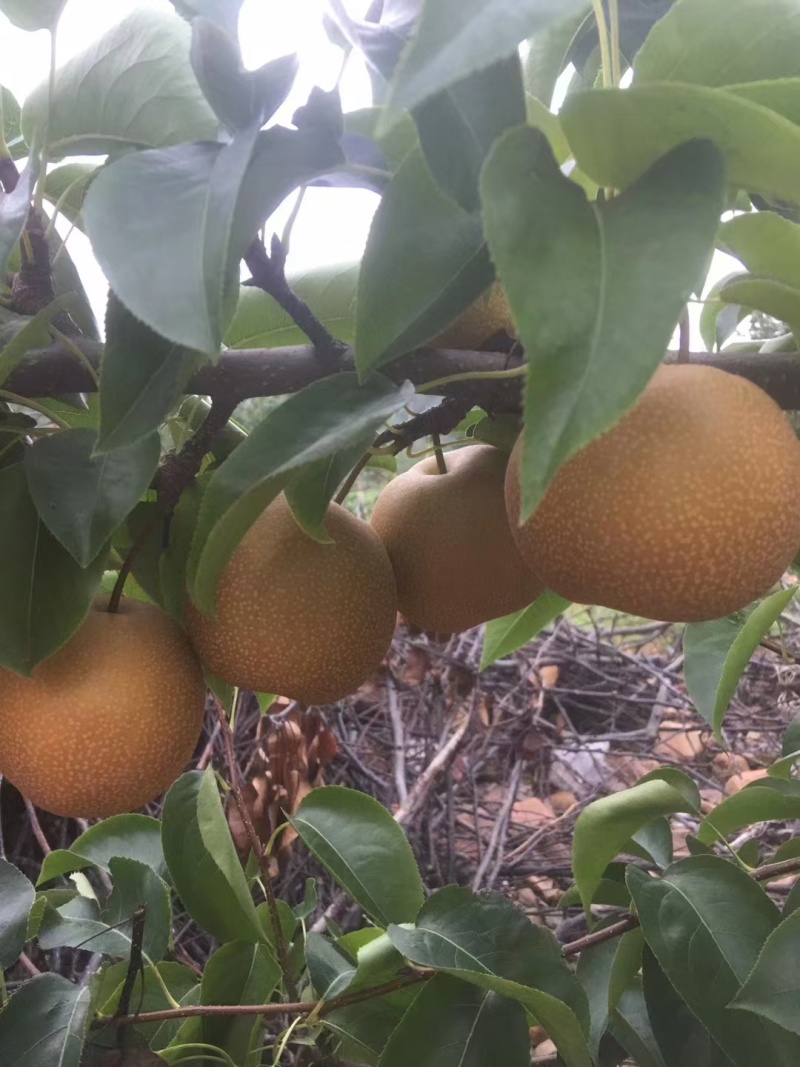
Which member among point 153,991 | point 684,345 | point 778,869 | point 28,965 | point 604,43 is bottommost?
point 28,965

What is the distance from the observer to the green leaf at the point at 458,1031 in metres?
0.46

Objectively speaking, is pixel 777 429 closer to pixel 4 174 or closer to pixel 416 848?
pixel 4 174

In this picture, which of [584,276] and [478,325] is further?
[478,325]

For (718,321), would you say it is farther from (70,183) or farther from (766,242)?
(70,183)

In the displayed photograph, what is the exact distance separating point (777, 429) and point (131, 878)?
545 mm

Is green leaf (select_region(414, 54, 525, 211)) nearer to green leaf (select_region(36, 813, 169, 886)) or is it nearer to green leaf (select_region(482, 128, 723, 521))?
green leaf (select_region(482, 128, 723, 521))

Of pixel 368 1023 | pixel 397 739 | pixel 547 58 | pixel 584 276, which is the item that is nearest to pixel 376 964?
pixel 368 1023

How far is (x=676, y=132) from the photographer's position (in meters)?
0.27

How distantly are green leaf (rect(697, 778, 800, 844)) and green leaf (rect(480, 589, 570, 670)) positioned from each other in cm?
18

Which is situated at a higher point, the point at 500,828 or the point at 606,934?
the point at 606,934

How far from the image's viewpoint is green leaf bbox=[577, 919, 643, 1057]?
1.73 ft

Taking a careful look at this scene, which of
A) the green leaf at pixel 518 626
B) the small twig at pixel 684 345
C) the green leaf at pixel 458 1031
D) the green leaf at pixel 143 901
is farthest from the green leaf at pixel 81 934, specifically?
the small twig at pixel 684 345

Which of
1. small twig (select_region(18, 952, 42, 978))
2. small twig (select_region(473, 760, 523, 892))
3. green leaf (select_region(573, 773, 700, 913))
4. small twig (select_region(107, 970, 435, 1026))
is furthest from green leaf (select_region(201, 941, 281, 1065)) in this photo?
small twig (select_region(473, 760, 523, 892))

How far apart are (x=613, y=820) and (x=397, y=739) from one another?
98 cm
